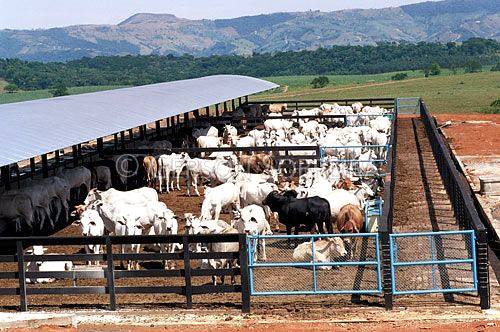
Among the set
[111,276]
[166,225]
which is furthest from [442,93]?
[111,276]

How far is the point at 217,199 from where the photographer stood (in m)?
20.4

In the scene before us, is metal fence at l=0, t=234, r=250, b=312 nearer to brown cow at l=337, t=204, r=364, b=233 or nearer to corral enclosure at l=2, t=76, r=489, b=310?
corral enclosure at l=2, t=76, r=489, b=310

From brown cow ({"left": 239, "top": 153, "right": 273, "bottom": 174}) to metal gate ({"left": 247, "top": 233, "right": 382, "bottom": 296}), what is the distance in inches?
412

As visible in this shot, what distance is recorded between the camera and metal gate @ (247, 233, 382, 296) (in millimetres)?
13297

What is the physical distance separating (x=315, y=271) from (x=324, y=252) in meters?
1.73

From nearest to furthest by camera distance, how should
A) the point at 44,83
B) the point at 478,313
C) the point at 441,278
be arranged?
the point at 478,313 → the point at 441,278 → the point at 44,83

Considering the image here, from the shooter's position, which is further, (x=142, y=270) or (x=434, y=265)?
(x=434, y=265)

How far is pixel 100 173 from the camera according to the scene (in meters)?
25.6

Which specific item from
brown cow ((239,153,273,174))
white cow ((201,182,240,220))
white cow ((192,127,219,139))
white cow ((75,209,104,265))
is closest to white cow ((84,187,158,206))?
white cow ((201,182,240,220))

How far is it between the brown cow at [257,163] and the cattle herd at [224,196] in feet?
0.10

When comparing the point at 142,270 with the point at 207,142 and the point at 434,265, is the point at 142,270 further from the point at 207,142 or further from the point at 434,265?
the point at 207,142

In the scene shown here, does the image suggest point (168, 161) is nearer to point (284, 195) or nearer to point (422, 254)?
point (284, 195)

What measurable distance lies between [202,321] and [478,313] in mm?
3955

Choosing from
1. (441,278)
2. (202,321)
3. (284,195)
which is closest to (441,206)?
(284,195)
